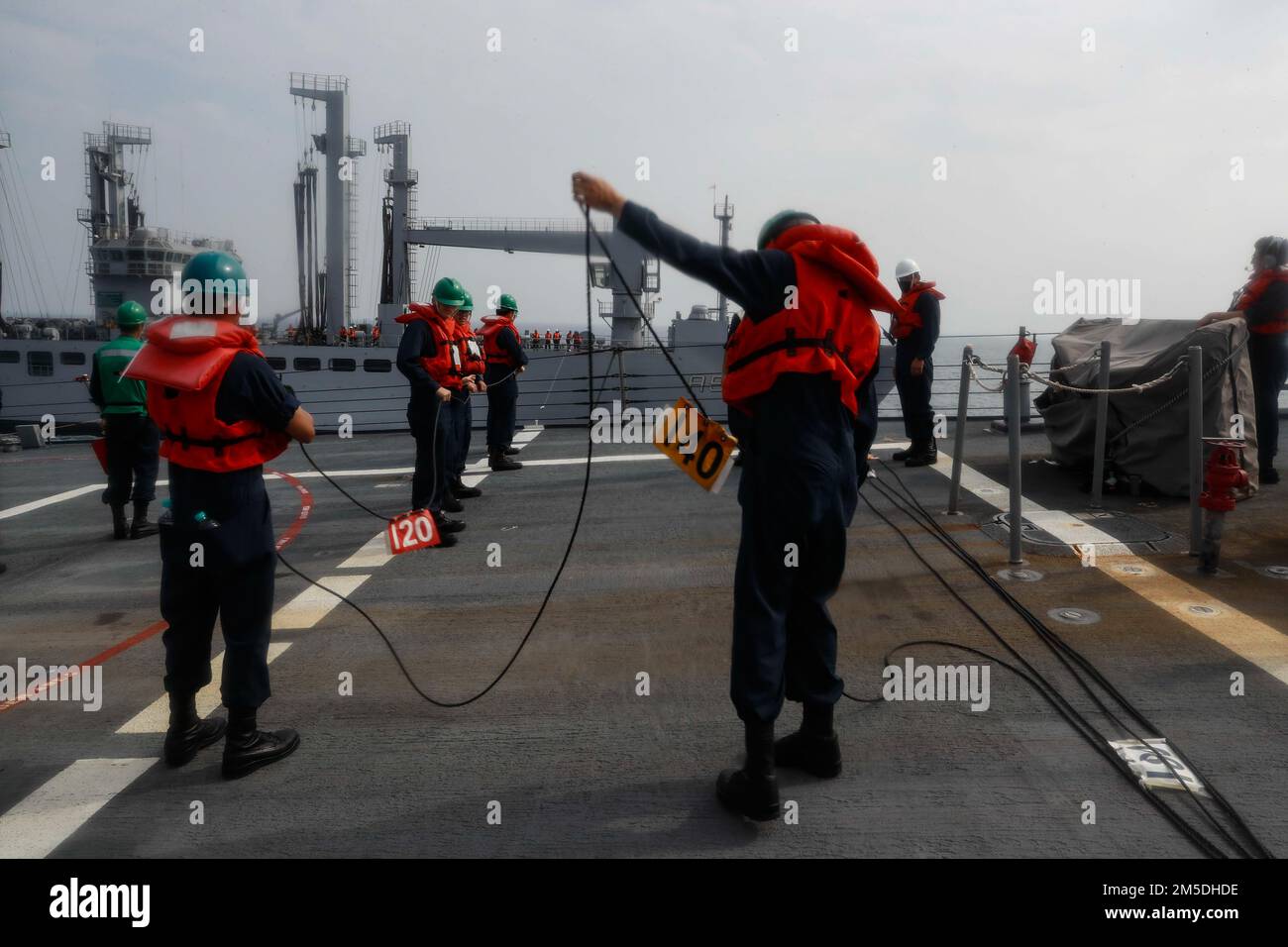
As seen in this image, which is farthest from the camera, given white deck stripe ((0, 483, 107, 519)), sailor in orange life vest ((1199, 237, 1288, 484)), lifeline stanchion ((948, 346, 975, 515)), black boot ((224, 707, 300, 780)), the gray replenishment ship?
the gray replenishment ship

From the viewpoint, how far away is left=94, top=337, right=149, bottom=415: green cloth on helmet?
6746 millimetres

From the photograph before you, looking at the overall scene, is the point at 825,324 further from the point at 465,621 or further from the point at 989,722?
the point at 465,621

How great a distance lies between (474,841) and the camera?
2.63 m

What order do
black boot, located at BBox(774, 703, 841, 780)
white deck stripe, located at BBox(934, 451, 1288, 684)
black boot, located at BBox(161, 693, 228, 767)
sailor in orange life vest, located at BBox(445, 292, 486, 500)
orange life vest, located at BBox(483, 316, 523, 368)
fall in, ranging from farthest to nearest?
orange life vest, located at BBox(483, 316, 523, 368)
sailor in orange life vest, located at BBox(445, 292, 486, 500)
white deck stripe, located at BBox(934, 451, 1288, 684)
black boot, located at BBox(161, 693, 228, 767)
black boot, located at BBox(774, 703, 841, 780)

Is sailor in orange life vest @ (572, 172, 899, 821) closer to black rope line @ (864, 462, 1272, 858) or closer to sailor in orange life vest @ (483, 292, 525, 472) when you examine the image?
black rope line @ (864, 462, 1272, 858)

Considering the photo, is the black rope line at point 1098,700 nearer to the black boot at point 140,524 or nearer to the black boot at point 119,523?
the black boot at point 140,524

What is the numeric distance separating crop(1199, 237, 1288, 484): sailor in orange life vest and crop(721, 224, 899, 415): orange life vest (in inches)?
202

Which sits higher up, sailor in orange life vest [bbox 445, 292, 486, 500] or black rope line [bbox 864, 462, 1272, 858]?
sailor in orange life vest [bbox 445, 292, 486, 500]

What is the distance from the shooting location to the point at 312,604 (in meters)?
5.06

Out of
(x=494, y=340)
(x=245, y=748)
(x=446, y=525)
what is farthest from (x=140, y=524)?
(x=245, y=748)

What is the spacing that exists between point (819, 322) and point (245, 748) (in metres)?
2.52

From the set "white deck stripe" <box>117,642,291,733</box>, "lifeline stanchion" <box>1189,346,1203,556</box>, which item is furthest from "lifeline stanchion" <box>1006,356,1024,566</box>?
"white deck stripe" <box>117,642,291,733</box>

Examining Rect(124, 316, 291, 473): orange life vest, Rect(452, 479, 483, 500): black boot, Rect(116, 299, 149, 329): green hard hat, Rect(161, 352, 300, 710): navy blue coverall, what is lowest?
Rect(452, 479, 483, 500): black boot

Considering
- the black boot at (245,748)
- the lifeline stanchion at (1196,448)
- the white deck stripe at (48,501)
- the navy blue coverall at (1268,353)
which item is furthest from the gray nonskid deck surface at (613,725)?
the white deck stripe at (48,501)
